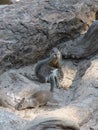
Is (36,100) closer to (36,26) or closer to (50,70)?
(50,70)

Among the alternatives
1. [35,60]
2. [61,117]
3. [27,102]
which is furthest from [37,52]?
[61,117]

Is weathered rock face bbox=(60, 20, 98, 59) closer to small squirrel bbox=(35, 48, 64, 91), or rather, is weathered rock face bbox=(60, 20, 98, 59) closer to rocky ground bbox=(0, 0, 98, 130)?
rocky ground bbox=(0, 0, 98, 130)

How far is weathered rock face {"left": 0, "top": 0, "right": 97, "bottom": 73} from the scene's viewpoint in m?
4.02

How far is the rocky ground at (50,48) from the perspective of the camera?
321 cm

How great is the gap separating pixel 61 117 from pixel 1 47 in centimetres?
150

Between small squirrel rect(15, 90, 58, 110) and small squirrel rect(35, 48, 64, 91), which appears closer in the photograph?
small squirrel rect(15, 90, 58, 110)

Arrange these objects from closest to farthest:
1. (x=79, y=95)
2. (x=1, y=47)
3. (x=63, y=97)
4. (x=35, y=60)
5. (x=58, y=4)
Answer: (x=79, y=95)
(x=63, y=97)
(x=1, y=47)
(x=35, y=60)
(x=58, y=4)

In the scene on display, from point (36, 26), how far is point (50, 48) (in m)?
0.27

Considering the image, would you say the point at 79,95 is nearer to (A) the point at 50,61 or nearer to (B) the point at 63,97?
(B) the point at 63,97

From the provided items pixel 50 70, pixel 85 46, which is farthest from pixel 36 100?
pixel 85 46

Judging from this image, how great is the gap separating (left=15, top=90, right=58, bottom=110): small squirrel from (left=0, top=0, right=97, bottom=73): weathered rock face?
74 cm

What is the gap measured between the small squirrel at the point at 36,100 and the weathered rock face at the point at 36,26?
0.74 meters

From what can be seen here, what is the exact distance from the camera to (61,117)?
8.43 feet

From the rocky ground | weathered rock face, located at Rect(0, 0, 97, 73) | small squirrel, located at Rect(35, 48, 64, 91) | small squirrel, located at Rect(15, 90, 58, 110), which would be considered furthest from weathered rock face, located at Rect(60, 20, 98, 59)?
small squirrel, located at Rect(15, 90, 58, 110)
